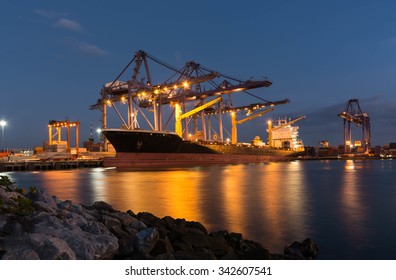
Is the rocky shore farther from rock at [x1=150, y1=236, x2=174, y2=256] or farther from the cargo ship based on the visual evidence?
the cargo ship

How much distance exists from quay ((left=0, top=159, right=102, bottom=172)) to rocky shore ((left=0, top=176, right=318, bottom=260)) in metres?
49.7

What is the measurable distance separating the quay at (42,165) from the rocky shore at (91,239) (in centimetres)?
4975

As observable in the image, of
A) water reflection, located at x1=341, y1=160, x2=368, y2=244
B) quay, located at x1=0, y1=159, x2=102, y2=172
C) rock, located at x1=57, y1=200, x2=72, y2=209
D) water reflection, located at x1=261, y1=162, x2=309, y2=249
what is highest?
rock, located at x1=57, y1=200, x2=72, y2=209

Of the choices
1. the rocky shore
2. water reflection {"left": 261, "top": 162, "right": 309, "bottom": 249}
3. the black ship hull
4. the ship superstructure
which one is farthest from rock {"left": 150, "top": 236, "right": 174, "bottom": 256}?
the ship superstructure

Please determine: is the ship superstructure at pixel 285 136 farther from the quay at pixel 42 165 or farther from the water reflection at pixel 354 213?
the water reflection at pixel 354 213

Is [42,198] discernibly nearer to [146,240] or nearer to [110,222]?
[110,222]

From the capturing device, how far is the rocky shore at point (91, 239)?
476 cm

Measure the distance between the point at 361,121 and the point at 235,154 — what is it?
2015 inches

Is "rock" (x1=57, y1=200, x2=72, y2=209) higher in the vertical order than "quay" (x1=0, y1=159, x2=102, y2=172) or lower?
higher

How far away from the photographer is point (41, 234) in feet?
16.3

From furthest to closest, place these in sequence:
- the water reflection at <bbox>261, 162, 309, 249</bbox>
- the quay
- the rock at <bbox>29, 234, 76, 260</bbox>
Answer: the quay, the water reflection at <bbox>261, 162, 309, 249</bbox>, the rock at <bbox>29, 234, 76, 260</bbox>

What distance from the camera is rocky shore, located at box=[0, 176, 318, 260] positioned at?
187 inches
